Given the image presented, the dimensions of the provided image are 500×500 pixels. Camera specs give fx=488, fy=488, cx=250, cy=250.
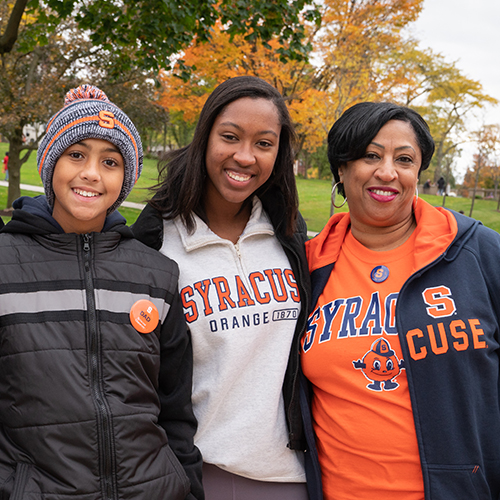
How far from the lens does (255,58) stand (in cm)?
1298

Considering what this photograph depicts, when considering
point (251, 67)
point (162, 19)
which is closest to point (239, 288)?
point (162, 19)

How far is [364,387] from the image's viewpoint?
7.14ft

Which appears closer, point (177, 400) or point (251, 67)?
point (177, 400)

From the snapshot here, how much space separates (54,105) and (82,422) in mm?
12162

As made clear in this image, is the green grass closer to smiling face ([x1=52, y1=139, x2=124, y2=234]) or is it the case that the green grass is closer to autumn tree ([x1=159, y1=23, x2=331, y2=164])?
autumn tree ([x1=159, y1=23, x2=331, y2=164])

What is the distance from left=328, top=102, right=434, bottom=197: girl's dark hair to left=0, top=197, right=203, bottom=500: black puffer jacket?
118cm

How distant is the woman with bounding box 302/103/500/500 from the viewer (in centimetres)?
205

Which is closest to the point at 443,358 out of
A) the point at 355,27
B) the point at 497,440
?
the point at 497,440

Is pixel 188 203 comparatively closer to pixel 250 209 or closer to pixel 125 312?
pixel 250 209

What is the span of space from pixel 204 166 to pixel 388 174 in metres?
0.92

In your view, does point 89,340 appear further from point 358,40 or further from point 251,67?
point 358,40

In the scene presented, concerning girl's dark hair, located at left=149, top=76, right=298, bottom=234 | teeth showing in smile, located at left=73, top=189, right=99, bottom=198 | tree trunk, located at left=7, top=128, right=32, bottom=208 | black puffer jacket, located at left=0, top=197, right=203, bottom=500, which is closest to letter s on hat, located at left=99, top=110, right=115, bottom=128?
teeth showing in smile, located at left=73, top=189, right=99, bottom=198

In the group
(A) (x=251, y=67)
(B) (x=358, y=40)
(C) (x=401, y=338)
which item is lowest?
(C) (x=401, y=338)

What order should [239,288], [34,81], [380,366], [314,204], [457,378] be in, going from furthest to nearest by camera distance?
1. [314,204]
2. [34,81]
3. [239,288]
4. [380,366]
5. [457,378]
